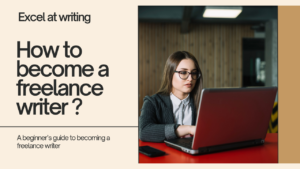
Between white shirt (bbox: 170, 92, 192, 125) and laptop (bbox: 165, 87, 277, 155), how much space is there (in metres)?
0.58

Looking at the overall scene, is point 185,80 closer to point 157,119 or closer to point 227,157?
point 157,119

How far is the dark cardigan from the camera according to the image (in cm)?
136

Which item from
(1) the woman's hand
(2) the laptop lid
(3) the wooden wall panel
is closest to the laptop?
(2) the laptop lid

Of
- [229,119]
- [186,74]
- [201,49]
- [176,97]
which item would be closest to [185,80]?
[186,74]

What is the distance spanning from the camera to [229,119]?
106 centimetres

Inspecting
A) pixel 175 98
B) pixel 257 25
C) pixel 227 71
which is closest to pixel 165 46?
pixel 227 71

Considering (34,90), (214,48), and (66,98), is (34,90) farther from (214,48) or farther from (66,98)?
(214,48)

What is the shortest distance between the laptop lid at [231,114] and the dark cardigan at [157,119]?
33 cm

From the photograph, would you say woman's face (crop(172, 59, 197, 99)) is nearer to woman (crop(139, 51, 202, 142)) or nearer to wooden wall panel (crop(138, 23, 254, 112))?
woman (crop(139, 51, 202, 142))

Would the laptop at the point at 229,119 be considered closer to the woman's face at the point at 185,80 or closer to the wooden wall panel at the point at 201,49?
the woman's face at the point at 185,80

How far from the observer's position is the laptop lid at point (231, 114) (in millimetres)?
984

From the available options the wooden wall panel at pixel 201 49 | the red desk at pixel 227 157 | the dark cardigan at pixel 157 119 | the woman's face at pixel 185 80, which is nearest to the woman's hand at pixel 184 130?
the dark cardigan at pixel 157 119
